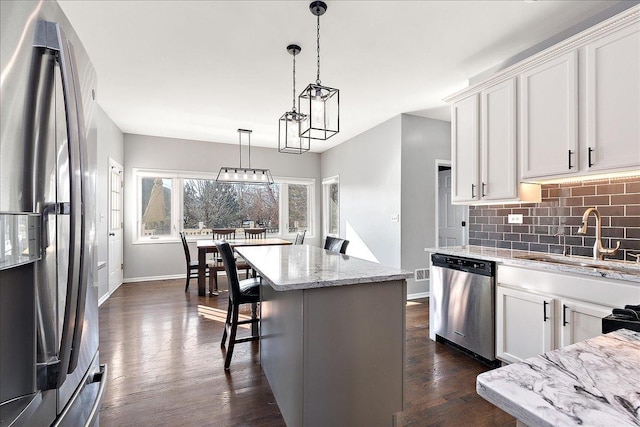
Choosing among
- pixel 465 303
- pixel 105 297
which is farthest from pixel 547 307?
pixel 105 297

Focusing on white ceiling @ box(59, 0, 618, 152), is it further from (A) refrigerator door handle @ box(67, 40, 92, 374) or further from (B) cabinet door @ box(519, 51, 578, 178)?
(A) refrigerator door handle @ box(67, 40, 92, 374)

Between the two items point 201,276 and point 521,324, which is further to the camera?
point 201,276

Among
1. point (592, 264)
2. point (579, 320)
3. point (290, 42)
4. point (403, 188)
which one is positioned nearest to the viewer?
point (579, 320)

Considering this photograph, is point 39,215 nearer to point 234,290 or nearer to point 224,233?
point 234,290

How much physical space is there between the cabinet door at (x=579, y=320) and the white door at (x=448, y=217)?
11.1 ft

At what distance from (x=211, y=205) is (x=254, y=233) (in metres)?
1.28

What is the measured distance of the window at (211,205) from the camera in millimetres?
5824

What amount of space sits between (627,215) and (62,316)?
308 centimetres

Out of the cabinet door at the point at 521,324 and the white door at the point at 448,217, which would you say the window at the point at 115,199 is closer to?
the cabinet door at the point at 521,324

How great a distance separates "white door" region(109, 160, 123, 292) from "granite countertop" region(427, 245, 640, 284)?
461cm

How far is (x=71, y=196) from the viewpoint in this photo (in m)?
0.75

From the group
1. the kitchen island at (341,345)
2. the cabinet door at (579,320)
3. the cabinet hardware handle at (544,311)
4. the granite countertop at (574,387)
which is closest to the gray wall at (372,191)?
the cabinet hardware handle at (544,311)

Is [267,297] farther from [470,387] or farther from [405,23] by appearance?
[405,23]

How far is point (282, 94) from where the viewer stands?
3.74 metres
